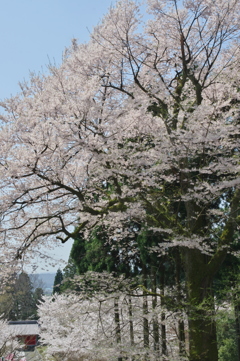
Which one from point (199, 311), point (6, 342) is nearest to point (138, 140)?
point (199, 311)

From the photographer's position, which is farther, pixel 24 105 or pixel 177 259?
pixel 177 259

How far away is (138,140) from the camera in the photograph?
20.9ft

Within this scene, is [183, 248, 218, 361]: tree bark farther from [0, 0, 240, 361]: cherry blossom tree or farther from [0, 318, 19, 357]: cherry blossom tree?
[0, 318, 19, 357]: cherry blossom tree

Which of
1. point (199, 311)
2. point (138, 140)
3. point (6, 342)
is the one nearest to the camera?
point (199, 311)

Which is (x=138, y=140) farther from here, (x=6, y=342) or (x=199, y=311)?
(x=6, y=342)

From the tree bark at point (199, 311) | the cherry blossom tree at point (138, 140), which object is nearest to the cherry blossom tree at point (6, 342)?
the cherry blossom tree at point (138, 140)

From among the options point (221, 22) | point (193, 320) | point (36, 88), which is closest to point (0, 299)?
point (36, 88)

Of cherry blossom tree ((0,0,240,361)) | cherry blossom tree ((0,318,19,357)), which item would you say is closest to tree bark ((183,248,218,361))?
cherry blossom tree ((0,0,240,361))

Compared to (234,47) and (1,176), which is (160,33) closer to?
(234,47)

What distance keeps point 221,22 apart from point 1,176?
4637mm

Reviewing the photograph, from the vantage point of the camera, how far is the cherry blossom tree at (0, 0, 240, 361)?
500 cm

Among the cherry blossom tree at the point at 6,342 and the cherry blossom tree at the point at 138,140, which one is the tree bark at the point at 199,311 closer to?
the cherry blossom tree at the point at 138,140

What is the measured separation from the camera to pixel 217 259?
550cm

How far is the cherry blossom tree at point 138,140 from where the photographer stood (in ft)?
16.4
